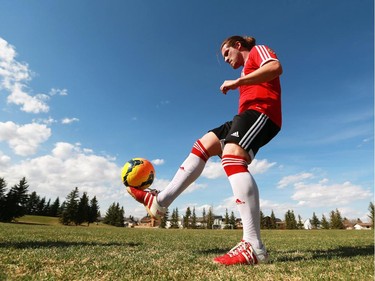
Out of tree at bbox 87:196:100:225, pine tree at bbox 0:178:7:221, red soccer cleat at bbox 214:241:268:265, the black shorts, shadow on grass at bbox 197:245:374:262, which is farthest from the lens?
tree at bbox 87:196:100:225

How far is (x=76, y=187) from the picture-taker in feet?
296

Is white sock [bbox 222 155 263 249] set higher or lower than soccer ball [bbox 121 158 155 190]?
lower

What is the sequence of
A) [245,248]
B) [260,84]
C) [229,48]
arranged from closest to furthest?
[245,248] < [260,84] < [229,48]

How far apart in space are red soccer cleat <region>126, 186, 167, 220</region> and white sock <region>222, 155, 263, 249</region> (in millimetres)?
1194

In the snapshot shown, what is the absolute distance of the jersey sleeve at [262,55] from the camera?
153 inches

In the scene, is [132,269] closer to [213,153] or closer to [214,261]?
[214,261]

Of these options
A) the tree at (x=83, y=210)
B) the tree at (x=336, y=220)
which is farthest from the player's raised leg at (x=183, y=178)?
the tree at (x=336, y=220)

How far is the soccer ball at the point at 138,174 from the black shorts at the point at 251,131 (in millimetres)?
1683

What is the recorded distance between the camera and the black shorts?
3.65m

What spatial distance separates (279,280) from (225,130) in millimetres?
2636

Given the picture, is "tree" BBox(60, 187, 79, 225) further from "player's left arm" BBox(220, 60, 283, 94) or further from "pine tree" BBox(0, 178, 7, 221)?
"player's left arm" BBox(220, 60, 283, 94)

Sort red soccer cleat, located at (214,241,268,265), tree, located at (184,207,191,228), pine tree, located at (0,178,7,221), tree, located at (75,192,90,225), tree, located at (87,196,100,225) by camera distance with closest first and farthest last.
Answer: red soccer cleat, located at (214,241,268,265) < pine tree, located at (0,178,7,221) < tree, located at (75,192,90,225) < tree, located at (87,196,100,225) < tree, located at (184,207,191,228)

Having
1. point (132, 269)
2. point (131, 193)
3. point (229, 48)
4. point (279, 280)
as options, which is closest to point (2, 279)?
point (132, 269)

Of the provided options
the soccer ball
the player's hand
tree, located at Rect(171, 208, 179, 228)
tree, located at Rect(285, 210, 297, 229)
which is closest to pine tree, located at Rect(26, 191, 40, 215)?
tree, located at Rect(171, 208, 179, 228)
